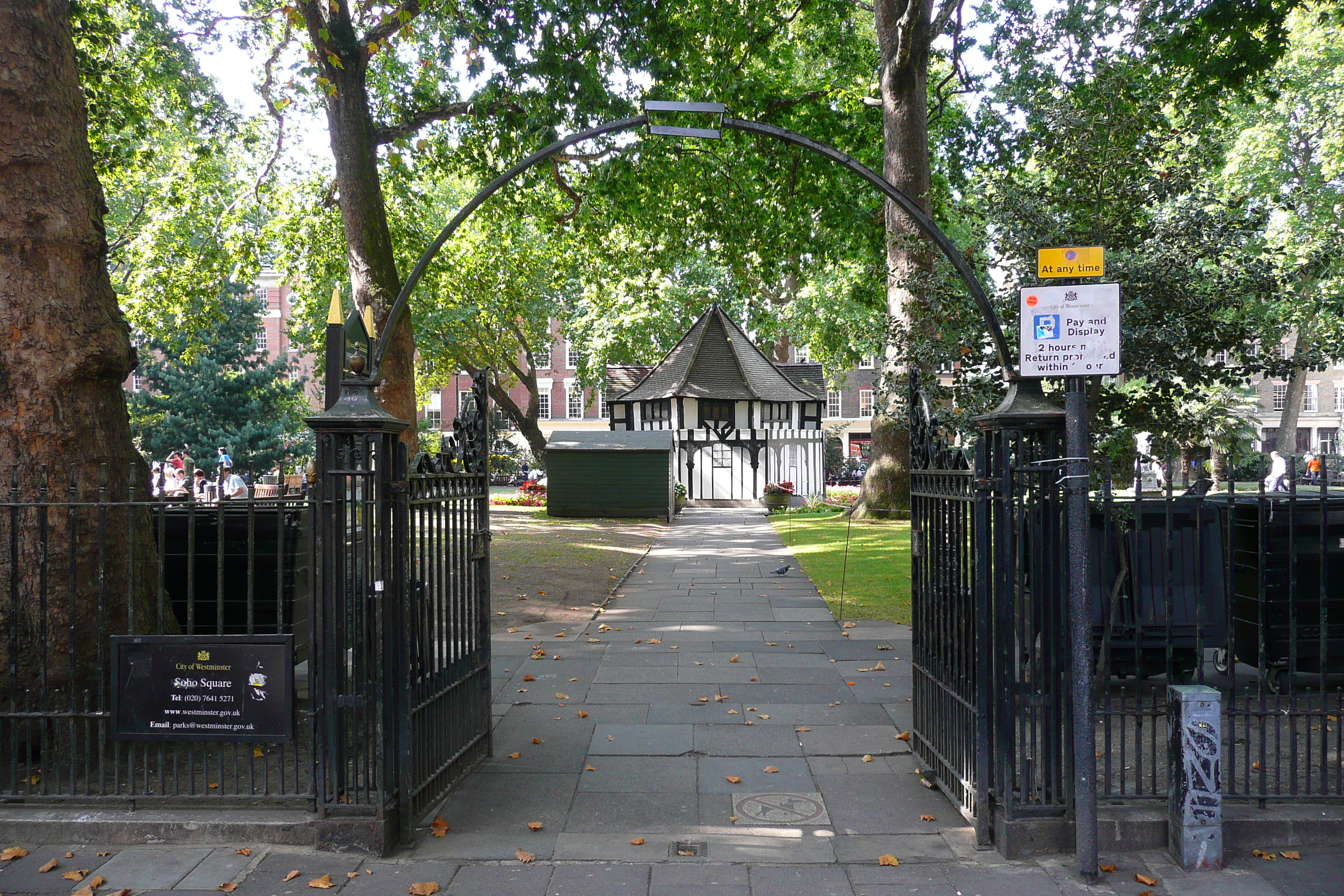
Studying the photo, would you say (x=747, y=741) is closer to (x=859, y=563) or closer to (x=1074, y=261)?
(x=1074, y=261)

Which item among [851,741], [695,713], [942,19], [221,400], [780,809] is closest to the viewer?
[780,809]

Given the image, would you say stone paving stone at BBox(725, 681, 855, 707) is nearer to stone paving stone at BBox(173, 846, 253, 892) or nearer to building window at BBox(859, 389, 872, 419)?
stone paving stone at BBox(173, 846, 253, 892)

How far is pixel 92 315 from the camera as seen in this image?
556 cm

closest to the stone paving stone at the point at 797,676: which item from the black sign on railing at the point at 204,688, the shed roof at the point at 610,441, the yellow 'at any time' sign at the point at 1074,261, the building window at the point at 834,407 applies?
the black sign on railing at the point at 204,688

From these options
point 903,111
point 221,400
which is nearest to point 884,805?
point 903,111

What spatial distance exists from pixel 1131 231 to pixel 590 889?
317 inches

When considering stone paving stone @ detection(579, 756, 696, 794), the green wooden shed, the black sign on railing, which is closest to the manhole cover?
stone paving stone @ detection(579, 756, 696, 794)

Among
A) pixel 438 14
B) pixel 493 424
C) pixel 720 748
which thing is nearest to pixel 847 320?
pixel 493 424

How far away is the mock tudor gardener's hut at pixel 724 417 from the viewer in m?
34.6

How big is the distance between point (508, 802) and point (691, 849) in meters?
1.22

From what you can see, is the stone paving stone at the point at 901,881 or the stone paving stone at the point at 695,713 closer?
the stone paving stone at the point at 901,881

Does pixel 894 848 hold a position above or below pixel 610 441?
below

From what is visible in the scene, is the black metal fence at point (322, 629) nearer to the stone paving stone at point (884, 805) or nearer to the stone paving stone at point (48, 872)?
the stone paving stone at point (48, 872)

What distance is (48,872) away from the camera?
14.0 feet
